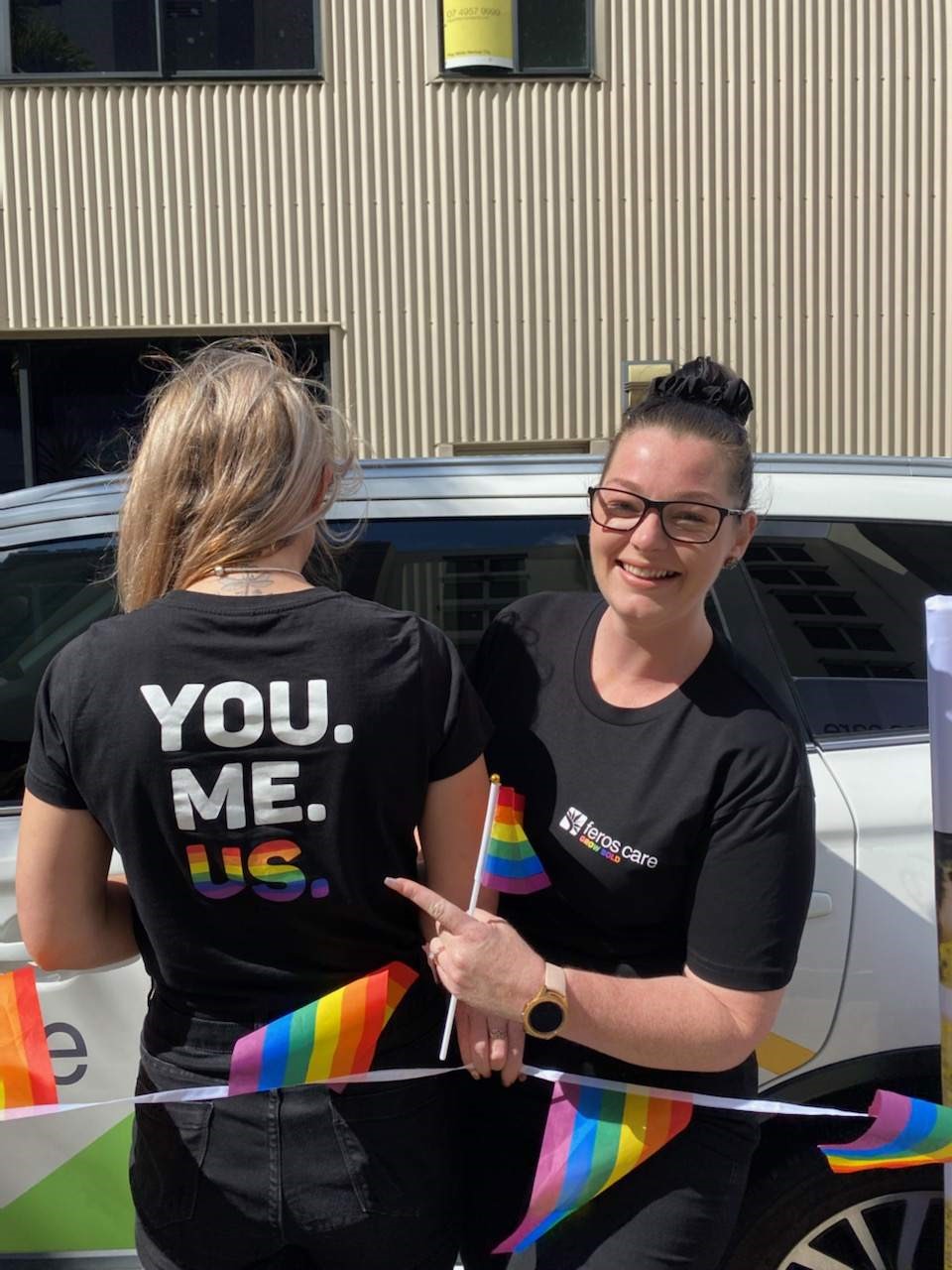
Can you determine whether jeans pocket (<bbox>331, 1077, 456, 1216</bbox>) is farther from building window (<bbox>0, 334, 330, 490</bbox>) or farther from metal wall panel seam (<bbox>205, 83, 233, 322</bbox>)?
metal wall panel seam (<bbox>205, 83, 233, 322</bbox>)

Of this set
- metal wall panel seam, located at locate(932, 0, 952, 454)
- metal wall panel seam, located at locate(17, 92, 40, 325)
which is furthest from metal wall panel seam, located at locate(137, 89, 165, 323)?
metal wall panel seam, located at locate(932, 0, 952, 454)

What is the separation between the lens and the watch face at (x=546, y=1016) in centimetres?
132

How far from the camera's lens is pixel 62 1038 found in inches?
81.4

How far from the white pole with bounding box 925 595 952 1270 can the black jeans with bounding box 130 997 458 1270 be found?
0.90 metres

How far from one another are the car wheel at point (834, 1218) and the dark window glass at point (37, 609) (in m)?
1.56

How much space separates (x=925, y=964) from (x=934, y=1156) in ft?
1.46

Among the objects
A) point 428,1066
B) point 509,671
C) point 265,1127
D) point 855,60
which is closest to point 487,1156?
point 428,1066

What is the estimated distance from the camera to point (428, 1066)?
1.47 metres

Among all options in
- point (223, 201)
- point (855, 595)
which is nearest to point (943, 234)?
point (223, 201)

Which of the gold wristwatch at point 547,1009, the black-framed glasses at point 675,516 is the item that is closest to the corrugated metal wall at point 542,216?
the black-framed glasses at point 675,516

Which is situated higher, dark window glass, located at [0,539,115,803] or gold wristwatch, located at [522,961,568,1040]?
dark window glass, located at [0,539,115,803]

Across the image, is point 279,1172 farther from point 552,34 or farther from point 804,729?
point 552,34

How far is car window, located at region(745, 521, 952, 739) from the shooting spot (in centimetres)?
229

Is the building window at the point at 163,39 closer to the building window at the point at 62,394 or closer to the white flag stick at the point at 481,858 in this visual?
the building window at the point at 62,394
